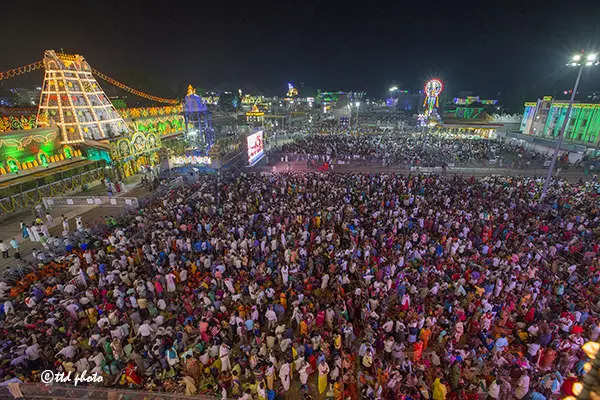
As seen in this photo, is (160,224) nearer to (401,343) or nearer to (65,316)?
(65,316)

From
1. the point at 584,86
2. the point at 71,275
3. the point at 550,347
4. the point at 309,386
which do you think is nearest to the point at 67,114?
the point at 71,275

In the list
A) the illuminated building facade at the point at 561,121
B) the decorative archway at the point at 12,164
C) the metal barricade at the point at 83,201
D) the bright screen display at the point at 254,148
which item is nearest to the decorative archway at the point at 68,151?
the decorative archway at the point at 12,164

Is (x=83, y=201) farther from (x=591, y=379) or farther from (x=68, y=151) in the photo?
(x=591, y=379)

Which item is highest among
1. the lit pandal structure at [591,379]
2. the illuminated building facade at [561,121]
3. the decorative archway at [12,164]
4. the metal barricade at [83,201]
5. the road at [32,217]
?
the illuminated building facade at [561,121]

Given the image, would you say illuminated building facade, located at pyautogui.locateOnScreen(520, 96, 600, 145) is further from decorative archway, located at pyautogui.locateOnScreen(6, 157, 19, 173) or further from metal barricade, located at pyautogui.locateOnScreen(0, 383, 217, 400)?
decorative archway, located at pyautogui.locateOnScreen(6, 157, 19, 173)

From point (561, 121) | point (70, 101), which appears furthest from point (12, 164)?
point (561, 121)

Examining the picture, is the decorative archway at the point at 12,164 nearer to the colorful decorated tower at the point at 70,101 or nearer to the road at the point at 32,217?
the road at the point at 32,217

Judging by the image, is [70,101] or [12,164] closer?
[12,164]

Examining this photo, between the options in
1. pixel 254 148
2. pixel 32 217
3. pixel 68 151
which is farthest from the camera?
pixel 254 148
